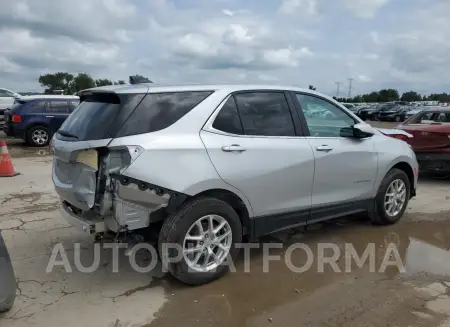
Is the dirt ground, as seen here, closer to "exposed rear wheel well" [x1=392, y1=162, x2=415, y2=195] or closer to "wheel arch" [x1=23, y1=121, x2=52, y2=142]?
"exposed rear wheel well" [x1=392, y1=162, x2=415, y2=195]

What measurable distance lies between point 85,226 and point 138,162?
0.77m

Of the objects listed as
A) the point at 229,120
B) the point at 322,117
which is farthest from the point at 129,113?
the point at 322,117

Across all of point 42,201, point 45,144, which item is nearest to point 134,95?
point 42,201

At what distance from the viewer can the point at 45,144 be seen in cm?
1433

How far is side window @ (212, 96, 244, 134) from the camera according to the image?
12.5 ft

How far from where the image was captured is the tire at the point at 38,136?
46.1 ft

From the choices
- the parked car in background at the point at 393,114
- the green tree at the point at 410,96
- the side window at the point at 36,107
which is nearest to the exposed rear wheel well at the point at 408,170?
the side window at the point at 36,107

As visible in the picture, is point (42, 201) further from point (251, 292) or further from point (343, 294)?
point (343, 294)

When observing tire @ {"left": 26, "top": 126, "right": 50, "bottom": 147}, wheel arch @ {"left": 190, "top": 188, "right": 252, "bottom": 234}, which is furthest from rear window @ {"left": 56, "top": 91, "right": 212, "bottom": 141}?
tire @ {"left": 26, "top": 126, "right": 50, "bottom": 147}

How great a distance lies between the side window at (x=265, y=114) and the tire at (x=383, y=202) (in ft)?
5.62

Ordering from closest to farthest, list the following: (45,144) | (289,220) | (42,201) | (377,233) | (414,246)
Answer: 1. (289,220)
2. (414,246)
3. (377,233)
4. (42,201)
5. (45,144)

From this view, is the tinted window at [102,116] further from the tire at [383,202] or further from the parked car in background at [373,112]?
the parked car in background at [373,112]

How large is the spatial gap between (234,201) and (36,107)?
1215 cm

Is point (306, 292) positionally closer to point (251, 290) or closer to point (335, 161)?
point (251, 290)
